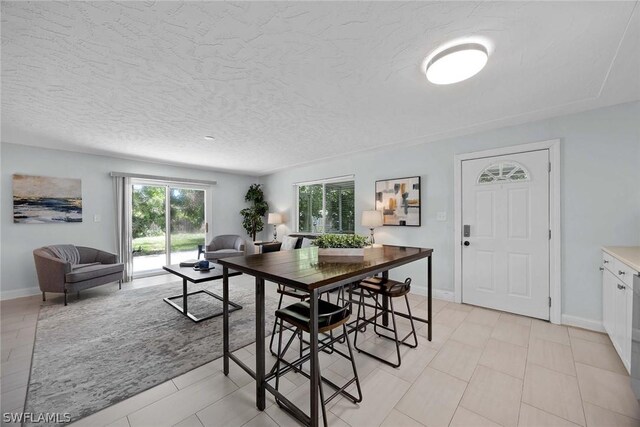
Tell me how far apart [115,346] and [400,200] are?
13.2 feet

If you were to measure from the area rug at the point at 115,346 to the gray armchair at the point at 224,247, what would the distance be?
162cm

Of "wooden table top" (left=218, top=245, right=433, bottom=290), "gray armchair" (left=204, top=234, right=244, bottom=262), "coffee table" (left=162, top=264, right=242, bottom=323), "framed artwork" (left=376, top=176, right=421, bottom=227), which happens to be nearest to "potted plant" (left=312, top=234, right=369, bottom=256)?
"wooden table top" (left=218, top=245, right=433, bottom=290)

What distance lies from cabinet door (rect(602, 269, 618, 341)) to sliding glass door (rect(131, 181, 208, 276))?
6647 millimetres

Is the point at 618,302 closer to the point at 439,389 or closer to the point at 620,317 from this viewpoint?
the point at 620,317

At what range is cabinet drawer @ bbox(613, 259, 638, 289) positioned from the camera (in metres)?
1.69

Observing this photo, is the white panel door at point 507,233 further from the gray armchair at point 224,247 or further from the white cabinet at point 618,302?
the gray armchair at point 224,247

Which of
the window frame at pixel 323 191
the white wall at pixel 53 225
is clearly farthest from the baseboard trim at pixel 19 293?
the window frame at pixel 323 191

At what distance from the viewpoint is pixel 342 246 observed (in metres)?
2.11

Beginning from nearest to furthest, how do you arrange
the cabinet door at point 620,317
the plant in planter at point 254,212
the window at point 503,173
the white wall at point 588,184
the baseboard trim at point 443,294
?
the cabinet door at point 620,317, the white wall at point 588,184, the window at point 503,173, the baseboard trim at point 443,294, the plant in planter at point 254,212

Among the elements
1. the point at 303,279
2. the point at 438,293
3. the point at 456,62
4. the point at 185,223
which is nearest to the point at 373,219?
the point at 438,293

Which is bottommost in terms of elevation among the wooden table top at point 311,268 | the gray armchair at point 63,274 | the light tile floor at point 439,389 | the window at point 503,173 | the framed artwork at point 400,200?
the light tile floor at point 439,389

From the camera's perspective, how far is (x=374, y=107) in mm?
2611

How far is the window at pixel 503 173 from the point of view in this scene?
3.06 meters

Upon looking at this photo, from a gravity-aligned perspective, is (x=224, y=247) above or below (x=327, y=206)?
below
